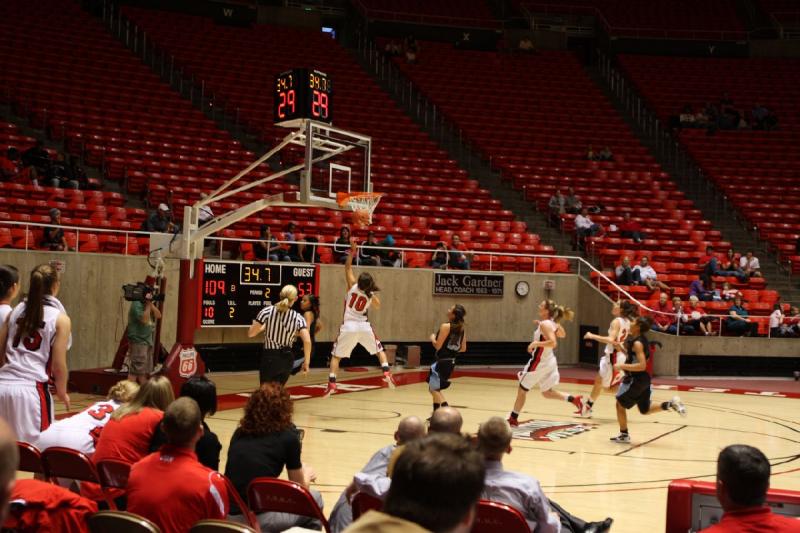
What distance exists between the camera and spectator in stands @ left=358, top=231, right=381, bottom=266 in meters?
19.0

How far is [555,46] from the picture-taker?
3234 cm

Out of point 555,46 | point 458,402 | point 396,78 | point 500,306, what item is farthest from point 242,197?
point 555,46

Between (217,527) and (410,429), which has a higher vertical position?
(410,429)

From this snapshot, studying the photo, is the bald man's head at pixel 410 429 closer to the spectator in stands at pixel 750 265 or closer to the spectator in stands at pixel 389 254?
the spectator in stands at pixel 389 254

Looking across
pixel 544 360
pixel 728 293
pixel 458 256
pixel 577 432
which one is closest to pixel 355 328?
pixel 544 360

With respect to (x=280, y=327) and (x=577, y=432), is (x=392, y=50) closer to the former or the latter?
(x=280, y=327)

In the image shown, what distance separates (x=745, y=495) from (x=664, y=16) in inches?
1257

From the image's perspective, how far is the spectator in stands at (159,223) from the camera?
16812 millimetres

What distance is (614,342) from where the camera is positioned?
1206 centimetres

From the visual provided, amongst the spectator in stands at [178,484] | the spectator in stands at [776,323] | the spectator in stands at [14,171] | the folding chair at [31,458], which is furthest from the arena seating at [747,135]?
the spectator in stands at [178,484]

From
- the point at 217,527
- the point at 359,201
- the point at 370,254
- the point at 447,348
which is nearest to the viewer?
the point at 217,527

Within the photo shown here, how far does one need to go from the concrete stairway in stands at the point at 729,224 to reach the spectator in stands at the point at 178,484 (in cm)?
1997

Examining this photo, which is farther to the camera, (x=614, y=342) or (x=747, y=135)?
(x=747, y=135)

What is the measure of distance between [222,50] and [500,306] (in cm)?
1237
